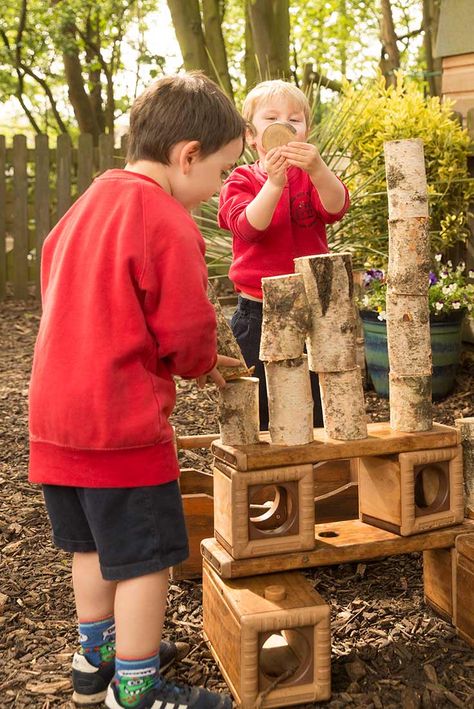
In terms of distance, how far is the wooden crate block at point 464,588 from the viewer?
2.49m

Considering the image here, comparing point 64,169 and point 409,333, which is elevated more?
point 64,169

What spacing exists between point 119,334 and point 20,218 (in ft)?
23.9

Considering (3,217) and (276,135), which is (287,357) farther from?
(3,217)

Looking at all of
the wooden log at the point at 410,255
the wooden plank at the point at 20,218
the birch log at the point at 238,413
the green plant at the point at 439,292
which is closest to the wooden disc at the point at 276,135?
the wooden log at the point at 410,255

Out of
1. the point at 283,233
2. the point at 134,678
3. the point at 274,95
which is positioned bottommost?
the point at 134,678

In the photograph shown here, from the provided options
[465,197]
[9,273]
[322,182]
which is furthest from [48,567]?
[9,273]

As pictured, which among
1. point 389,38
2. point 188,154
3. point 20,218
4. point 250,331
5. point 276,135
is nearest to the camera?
point 188,154

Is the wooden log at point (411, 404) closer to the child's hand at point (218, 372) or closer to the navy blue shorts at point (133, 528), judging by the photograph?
the child's hand at point (218, 372)

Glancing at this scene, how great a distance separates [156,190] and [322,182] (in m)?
0.89

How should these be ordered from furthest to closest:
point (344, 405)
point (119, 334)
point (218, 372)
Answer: point (344, 405) < point (218, 372) < point (119, 334)

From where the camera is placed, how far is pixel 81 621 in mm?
2260

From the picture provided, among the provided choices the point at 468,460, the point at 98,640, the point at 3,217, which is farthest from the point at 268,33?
the point at 98,640

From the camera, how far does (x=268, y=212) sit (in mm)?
2773

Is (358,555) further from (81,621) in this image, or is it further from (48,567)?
(48,567)
